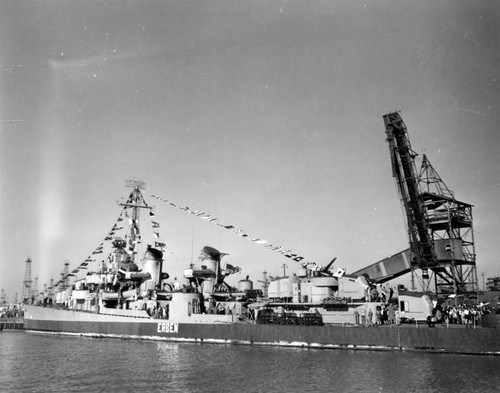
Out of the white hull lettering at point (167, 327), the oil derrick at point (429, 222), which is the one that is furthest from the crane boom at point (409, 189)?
the white hull lettering at point (167, 327)

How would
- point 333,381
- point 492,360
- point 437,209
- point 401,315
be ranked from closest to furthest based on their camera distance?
1. point 333,381
2. point 492,360
3. point 401,315
4. point 437,209

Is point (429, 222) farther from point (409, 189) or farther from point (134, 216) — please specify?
point (134, 216)

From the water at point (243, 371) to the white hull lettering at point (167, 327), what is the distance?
208 inches

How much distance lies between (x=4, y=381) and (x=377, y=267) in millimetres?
29007

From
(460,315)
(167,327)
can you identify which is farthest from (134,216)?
(460,315)

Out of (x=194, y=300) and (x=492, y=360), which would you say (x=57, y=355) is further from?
(x=492, y=360)

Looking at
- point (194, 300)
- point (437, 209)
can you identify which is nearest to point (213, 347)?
point (194, 300)

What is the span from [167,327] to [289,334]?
9.17m

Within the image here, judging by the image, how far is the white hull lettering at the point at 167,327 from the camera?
30112mm

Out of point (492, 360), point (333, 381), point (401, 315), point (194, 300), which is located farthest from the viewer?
point (194, 300)

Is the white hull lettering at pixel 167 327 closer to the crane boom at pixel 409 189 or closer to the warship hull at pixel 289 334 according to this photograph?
the warship hull at pixel 289 334

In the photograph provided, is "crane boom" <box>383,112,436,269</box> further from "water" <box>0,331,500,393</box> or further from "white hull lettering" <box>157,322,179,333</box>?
"white hull lettering" <box>157,322,179,333</box>

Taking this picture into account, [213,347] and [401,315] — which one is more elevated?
[401,315]

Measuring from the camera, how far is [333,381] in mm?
15758
